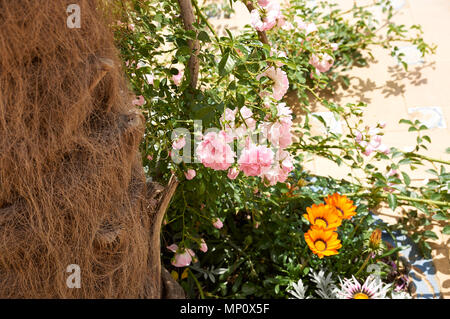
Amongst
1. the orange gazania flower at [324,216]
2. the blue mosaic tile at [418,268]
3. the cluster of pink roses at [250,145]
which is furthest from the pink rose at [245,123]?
the blue mosaic tile at [418,268]

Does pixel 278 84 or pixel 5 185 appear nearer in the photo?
pixel 5 185

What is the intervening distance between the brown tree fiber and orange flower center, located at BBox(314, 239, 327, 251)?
0.63 m

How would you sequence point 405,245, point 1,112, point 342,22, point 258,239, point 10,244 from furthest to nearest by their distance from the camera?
1. point 342,22
2. point 405,245
3. point 258,239
4. point 10,244
5. point 1,112

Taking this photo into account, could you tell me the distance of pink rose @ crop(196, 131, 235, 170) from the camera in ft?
3.34

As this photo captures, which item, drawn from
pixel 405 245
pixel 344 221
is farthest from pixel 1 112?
pixel 405 245

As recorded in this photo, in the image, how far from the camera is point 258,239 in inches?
70.6

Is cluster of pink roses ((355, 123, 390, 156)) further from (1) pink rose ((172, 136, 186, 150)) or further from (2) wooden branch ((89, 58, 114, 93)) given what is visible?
(2) wooden branch ((89, 58, 114, 93))

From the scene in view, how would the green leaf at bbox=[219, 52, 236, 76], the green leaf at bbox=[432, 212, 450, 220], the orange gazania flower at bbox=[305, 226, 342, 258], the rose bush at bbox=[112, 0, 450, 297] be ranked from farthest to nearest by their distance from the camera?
1. the green leaf at bbox=[432, 212, 450, 220]
2. the orange gazania flower at bbox=[305, 226, 342, 258]
3. the rose bush at bbox=[112, 0, 450, 297]
4. the green leaf at bbox=[219, 52, 236, 76]

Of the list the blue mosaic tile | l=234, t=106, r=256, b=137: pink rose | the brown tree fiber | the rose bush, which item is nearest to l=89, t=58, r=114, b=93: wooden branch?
the brown tree fiber

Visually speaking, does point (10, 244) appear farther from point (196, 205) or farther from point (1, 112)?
point (196, 205)

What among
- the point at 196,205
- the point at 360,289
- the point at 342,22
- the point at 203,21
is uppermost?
the point at 342,22

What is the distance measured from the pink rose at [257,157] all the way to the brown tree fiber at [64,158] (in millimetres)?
A: 258
